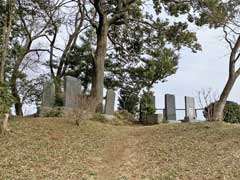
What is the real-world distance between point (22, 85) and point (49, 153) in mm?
11952

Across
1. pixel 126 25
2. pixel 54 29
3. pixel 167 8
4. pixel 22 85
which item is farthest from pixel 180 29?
pixel 22 85

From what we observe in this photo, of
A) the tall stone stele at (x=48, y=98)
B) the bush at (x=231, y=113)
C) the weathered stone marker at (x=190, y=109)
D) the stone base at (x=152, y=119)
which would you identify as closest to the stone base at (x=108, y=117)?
the tall stone stele at (x=48, y=98)

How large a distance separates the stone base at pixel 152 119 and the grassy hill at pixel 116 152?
422 cm

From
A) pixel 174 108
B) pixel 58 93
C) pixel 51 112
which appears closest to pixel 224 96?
pixel 174 108

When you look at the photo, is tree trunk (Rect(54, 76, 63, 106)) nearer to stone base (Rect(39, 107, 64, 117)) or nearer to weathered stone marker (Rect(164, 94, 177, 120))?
stone base (Rect(39, 107, 64, 117))

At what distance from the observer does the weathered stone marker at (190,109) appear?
19578 millimetres

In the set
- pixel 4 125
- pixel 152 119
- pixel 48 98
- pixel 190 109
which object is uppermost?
pixel 48 98

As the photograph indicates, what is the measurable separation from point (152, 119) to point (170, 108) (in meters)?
1.46

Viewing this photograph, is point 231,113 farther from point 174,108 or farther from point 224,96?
point 224,96

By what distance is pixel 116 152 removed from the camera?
1034 cm

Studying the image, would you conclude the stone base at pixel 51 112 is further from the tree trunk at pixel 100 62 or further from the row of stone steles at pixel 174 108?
the row of stone steles at pixel 174 108

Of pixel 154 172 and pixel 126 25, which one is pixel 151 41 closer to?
pixel 126 25

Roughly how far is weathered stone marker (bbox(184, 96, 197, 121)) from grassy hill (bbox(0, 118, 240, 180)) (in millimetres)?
6188

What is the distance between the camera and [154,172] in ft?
27.2
